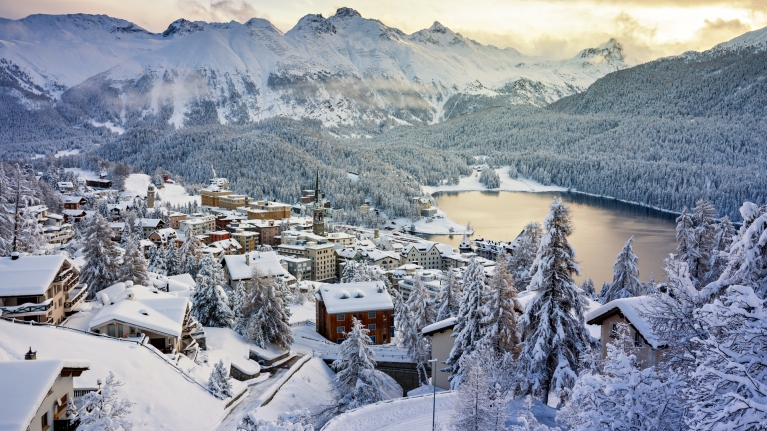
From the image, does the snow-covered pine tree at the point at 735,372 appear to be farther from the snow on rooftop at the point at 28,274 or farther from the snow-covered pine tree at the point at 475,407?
the snow on rooftop at the point at 28,274

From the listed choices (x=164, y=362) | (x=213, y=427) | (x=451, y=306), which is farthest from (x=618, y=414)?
(x=451, y=306)

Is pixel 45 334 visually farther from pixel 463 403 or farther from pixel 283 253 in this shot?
pixel 283 253

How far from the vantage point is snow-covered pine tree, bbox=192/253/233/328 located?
1403 inches

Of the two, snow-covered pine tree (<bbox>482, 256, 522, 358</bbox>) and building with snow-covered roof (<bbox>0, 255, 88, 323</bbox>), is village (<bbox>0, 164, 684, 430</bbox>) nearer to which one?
building with snow-covered roof (<bbox>0, 255, 88, 323</bbox>)

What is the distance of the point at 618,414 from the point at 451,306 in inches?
920

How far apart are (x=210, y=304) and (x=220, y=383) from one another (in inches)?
506

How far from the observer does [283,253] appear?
82875 millimetres

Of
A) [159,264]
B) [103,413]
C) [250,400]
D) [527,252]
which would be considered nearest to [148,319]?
[250,400]

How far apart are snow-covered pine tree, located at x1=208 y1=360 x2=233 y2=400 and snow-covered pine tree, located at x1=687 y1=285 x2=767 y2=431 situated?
2023cm

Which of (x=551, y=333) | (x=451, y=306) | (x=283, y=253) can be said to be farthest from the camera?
(x=283, y=253)

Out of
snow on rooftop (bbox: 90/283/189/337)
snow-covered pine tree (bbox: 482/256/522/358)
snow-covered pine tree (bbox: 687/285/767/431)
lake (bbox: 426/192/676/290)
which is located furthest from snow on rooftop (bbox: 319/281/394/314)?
snow-covered pine tree (bbox: 687/285/767/431)

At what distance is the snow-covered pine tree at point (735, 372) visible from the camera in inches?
241

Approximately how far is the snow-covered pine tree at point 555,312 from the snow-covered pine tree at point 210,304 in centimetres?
2314

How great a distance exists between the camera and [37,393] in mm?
13477
